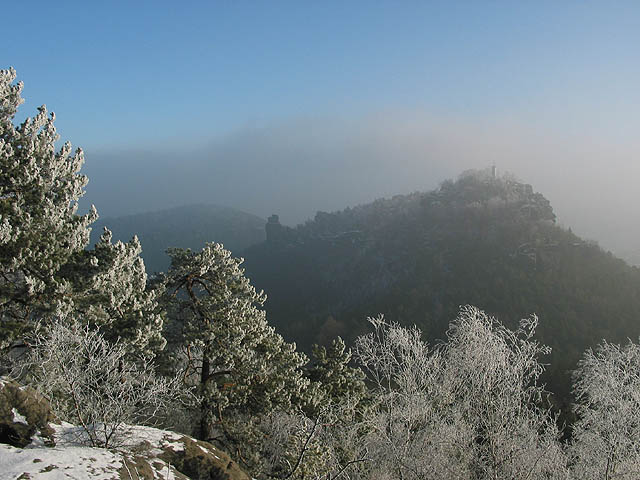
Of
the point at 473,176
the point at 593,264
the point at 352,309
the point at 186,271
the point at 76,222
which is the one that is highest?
the point at 76,222

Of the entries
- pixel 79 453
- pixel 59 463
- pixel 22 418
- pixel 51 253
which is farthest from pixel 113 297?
pixel 59 463

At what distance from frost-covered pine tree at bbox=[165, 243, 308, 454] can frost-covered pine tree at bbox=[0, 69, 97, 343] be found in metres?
3.59

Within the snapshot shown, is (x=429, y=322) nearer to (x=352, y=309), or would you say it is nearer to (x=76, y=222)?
(x=352, y=309)

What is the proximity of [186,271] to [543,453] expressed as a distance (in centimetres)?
1234

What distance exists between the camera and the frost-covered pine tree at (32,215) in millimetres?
11500

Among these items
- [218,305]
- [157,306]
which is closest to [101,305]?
[157,306]

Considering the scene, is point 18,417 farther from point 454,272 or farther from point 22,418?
point 454,272

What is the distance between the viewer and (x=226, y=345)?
46.0ft

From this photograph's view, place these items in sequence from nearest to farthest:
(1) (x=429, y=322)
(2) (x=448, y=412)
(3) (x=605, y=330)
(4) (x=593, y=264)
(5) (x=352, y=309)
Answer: (2) (x=448, y=412), (3) (x=605, y=330), (1) (x=429, y=322), (4) (x=593, y=264), (5) (x=352, y=309)

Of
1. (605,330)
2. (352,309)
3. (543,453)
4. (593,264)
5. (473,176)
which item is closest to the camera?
(543,453)

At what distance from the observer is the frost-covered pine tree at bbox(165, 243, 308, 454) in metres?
14.0

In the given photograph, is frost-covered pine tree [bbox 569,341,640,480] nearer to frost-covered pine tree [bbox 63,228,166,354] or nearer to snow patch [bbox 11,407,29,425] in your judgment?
frost-covered pine tree [bbox 63,228,166,354]

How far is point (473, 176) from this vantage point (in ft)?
536

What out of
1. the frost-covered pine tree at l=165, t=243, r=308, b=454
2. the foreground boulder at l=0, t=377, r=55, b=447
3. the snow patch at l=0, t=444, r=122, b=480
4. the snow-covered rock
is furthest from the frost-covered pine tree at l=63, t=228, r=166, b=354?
the snow patch at l=0, t=444, r=122, b=480
